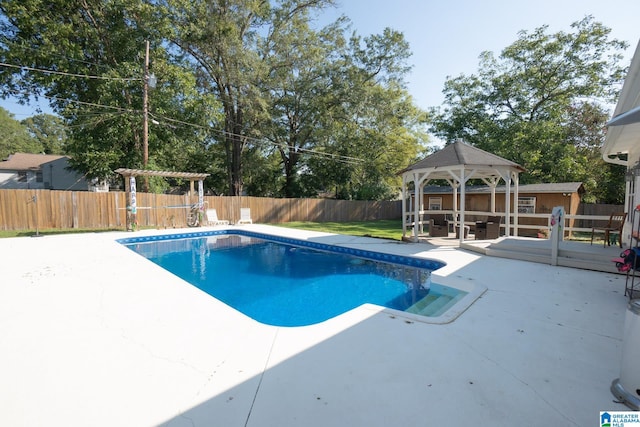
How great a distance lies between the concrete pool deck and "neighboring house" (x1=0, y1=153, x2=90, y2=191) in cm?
2638

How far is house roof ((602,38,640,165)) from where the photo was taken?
219 cm

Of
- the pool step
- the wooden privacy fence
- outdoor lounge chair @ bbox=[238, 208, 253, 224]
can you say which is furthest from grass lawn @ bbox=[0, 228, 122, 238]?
the pool step

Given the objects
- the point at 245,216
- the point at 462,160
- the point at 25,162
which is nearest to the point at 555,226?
the point at 462,160

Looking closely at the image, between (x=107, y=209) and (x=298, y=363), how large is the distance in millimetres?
13763

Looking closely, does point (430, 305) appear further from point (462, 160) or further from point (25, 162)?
point (25, 162)

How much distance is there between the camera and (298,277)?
6605mm

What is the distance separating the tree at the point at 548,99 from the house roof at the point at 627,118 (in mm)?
9428

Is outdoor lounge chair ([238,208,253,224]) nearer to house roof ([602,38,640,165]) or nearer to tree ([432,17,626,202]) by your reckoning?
house roof ([602,38,640,165])

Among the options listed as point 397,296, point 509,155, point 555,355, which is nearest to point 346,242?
point 397,296

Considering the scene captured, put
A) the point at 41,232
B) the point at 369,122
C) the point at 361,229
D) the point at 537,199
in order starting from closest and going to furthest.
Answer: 1. the point at 41,232
2. the point at 537,199
3. the point at 361,229
4. the point at 369,122

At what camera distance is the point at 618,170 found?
15953mm

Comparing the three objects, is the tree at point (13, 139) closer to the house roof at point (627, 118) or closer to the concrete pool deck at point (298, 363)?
the concrete pool deck at point (298, 363)

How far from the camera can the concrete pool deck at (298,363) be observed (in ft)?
5.73

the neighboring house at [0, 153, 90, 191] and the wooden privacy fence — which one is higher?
the neighboring house at [0, 153, 90, 191]
